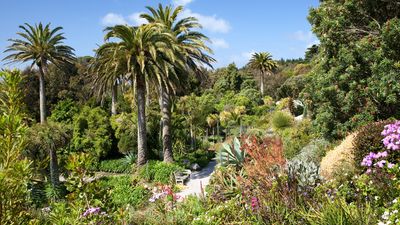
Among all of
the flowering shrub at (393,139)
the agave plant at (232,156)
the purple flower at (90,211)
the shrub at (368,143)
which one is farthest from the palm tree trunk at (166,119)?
the purple flower at (90,211)

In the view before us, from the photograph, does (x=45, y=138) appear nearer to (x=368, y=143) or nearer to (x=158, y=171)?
(x=158, y=171)

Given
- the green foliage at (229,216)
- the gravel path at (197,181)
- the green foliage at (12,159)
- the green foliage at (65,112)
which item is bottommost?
the gravel path at (197,181)

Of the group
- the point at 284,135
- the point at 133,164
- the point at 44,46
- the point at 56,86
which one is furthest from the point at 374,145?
the point at 56,86

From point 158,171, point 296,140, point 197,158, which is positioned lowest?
point 158,171

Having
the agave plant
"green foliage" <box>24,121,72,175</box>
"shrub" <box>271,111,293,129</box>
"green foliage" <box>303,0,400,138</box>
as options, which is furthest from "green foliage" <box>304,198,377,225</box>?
"shrub" <box>271,111,293,129</box>

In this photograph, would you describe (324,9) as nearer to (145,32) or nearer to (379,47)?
(379,47)

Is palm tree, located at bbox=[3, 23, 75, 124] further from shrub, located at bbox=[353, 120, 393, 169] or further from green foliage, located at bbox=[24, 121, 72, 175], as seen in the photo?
shrub, located at bbox=[353, 120, 393, 169]

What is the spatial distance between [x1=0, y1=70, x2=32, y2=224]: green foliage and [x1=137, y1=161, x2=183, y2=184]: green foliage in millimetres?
15841

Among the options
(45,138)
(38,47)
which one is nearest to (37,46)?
(38,47)

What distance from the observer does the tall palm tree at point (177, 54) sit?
19.7 m

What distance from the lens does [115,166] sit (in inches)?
920

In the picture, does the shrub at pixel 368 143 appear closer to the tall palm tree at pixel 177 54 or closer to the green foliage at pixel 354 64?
the green foliage at pixel 354 64

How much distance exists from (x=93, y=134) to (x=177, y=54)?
30.0 ft

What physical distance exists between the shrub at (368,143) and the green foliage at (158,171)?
409 inches
